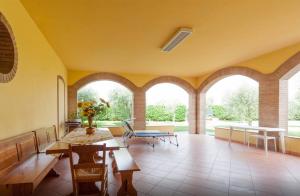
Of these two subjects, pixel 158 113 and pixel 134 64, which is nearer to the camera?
pixel 134 64

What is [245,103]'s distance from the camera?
874 centimetres

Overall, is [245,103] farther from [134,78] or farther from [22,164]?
[22,164]

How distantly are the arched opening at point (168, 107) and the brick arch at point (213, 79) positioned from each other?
8.30 ft

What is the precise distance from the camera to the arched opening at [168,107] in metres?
12.9

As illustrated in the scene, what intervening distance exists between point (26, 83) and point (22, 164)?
1442mm

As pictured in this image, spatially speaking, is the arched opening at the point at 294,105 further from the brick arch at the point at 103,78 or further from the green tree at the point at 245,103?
the brick arch at the point at 103,78

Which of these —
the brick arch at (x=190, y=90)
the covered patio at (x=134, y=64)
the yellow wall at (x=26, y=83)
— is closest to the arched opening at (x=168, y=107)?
the brick arch at (x=190, y=90)

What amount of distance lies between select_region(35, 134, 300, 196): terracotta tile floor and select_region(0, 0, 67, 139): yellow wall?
104 centimetres

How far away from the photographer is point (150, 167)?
452cm

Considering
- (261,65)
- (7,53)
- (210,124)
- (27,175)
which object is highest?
(261,65)

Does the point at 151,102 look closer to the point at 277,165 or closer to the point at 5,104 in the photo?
the point at 277,165

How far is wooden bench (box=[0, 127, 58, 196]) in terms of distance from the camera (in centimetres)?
235

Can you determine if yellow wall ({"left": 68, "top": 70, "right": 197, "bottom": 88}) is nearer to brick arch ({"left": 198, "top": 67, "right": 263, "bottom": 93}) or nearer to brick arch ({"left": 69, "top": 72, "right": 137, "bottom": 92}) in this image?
brick arch ({"left": 69, "top": 72, "right": 137, "bottom": 92})

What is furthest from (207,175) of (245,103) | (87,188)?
(245,103)
